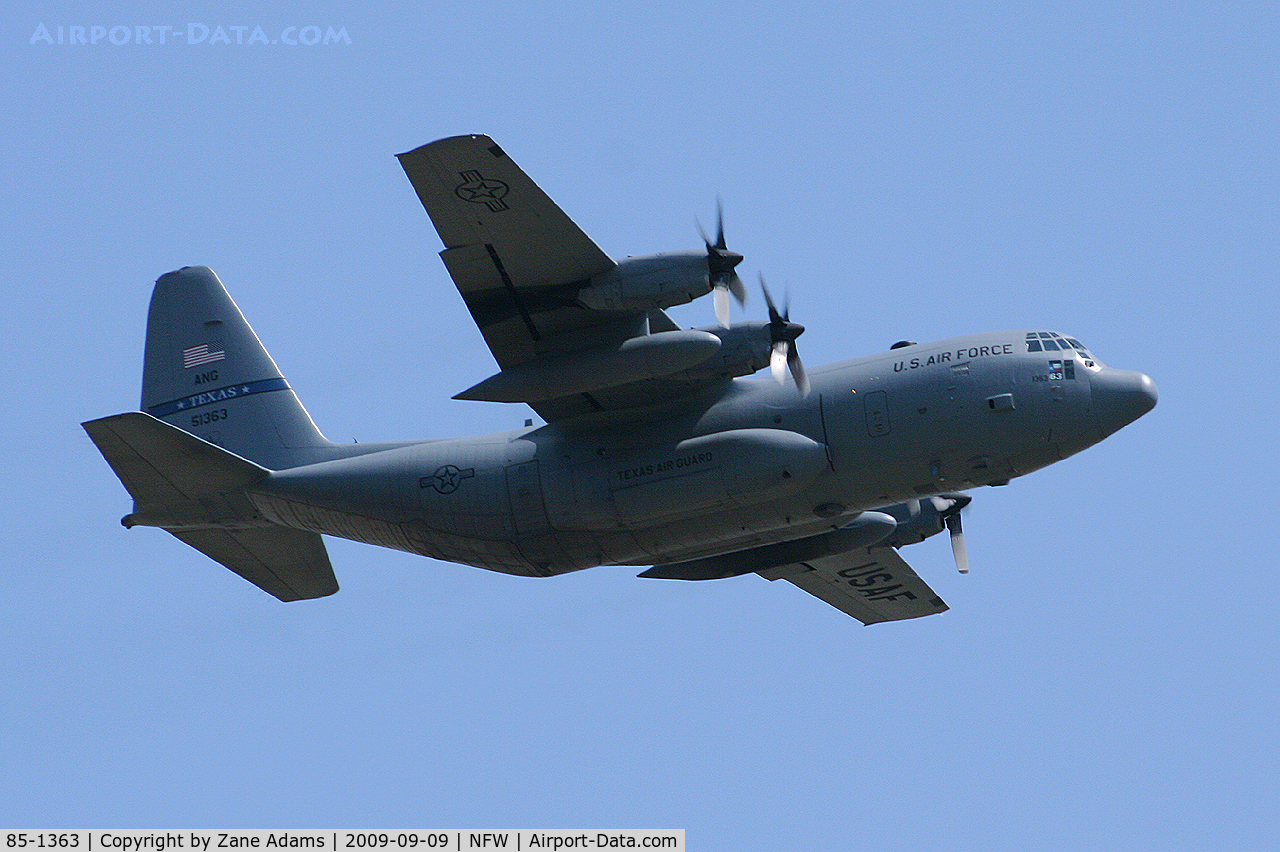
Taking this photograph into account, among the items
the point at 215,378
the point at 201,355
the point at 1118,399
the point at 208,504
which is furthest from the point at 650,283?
the point at 201,355

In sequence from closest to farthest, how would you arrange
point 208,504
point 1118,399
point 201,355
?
point 1118,399
point 208,504
point 201,355

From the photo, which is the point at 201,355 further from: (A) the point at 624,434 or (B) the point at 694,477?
(B) the point at 694,477

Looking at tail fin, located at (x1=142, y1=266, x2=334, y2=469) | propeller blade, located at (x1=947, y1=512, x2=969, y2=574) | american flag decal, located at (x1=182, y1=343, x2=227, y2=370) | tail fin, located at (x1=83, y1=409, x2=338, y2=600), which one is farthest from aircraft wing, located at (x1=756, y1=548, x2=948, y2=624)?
american flag decal, located at (x1=182, y1=343, x2=227, y2=370)

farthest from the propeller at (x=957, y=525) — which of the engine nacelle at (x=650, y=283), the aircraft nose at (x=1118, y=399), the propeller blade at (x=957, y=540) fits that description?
the engine nacelle at (x=650, y=283)

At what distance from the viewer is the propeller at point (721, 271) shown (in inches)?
671

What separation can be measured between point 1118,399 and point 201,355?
43.9ft

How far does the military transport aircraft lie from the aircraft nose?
28mm

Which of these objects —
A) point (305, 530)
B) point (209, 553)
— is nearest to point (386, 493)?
point (305, 530)

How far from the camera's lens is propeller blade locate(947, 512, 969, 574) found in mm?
21828

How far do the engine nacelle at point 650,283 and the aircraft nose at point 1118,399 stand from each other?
5244 mm

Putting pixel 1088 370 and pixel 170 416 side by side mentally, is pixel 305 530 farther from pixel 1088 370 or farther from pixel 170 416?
pixel 1088 370

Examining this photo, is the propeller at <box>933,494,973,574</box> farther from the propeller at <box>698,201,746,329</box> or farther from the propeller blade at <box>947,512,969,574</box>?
the propeller at <box>698,201,746,329</box>

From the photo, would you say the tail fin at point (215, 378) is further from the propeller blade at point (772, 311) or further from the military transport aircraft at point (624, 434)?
the propeller blade at point (772, 311)

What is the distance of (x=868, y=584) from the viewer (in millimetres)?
Result: 23219
